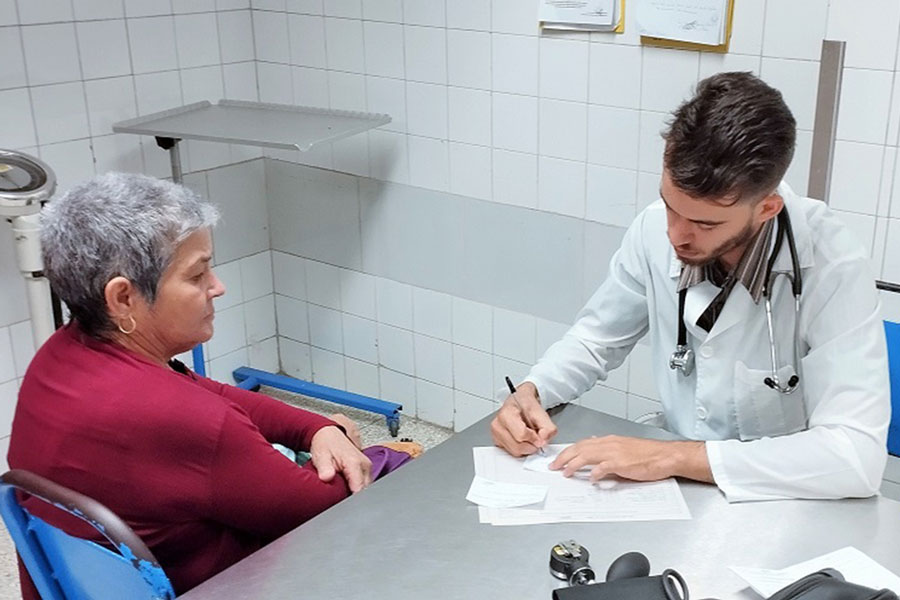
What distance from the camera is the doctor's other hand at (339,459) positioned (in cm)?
176

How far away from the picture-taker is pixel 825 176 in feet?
7.79

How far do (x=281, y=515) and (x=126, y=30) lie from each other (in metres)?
2.18

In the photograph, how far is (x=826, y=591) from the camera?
1.18 m

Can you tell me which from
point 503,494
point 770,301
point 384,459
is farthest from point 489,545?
point 770,301

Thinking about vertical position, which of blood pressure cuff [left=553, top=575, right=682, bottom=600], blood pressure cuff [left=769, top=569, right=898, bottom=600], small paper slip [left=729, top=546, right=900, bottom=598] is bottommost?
small paper slip [left=729, top=546, right=900, bottom=598]

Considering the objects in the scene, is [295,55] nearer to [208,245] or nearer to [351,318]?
[351,318]

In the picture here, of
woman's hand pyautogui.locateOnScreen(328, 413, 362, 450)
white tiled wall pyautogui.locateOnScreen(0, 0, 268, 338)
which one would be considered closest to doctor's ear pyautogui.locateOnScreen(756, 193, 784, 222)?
woman's hand pyautogui.locateOnScreen(328, 413, 362, 450)

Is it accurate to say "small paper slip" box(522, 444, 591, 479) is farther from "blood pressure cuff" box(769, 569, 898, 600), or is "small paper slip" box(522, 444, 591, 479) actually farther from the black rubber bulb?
"blood pressure cuff" box(769, 569, 898, 600)

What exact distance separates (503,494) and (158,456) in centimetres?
54

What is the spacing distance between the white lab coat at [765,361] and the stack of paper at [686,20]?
32.4 inches

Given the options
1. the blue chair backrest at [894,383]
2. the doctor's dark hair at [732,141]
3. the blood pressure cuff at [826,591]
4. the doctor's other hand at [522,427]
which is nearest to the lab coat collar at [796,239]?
the doctor's dark hair at [732,141]

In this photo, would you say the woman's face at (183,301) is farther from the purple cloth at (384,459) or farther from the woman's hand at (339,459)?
the purple cloth at (384,459)

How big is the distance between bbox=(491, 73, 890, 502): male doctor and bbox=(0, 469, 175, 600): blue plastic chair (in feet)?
2.11

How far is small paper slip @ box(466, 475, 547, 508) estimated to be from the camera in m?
1.55
